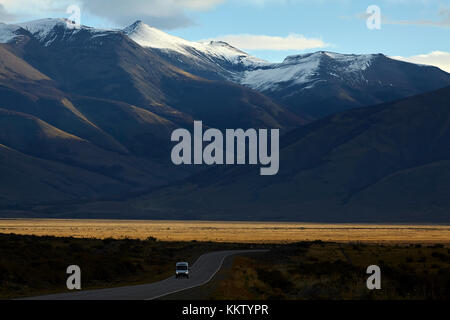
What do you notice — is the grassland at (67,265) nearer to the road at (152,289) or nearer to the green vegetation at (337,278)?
the road at (152,289)

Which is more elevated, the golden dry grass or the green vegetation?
the golden dry grass

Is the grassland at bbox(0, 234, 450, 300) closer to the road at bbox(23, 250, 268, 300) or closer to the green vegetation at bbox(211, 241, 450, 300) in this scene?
the green vegetation at bbox(211, 241, 450, 300)

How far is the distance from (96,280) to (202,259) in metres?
22.0

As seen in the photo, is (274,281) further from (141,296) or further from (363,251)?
(363,251)

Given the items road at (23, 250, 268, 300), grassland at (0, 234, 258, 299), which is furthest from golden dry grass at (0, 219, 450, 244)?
road at (23, 250, 268, 300)

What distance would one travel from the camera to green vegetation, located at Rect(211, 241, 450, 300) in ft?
122

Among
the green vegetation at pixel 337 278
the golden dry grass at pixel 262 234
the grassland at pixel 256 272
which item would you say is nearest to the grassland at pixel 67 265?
the grassland at pixel 256 272

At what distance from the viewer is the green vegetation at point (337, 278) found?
3719 cm

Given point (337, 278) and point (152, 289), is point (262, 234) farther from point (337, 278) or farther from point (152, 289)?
point (152, 289)

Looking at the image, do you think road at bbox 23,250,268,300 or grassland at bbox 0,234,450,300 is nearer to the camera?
road at bbox 23,250,268,300

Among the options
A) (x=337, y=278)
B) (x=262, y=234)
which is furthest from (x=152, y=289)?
(x=262, y=234)

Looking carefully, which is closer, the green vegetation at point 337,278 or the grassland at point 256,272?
the green vegetation at point 337,278
